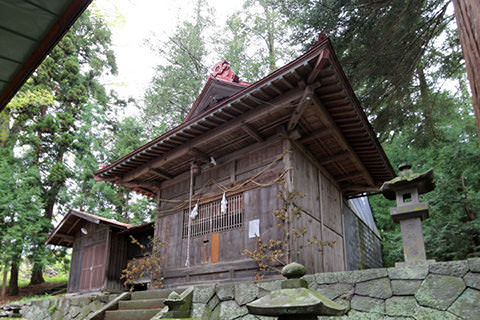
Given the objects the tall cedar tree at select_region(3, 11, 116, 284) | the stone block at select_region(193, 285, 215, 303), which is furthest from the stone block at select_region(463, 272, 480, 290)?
the tall cedar tree at select_region(3, 11, 116, 284)

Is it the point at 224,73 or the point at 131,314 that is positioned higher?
the point at 224,73

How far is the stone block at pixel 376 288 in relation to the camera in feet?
16.1

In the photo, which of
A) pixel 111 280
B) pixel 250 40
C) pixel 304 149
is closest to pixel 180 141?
pixel 304 149

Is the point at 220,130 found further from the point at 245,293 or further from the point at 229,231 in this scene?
the point at 245,293

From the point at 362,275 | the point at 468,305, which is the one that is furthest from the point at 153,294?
the point at 468,305

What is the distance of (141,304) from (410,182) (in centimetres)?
589

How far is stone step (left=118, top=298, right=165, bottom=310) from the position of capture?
23.5 feet

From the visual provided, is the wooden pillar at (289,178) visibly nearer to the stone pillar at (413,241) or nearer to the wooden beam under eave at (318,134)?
the wooden beam under eave at (318,134)

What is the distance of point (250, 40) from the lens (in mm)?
22656

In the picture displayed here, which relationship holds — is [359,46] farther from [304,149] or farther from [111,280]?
[111,280]

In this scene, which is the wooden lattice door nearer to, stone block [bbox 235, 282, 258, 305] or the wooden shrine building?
the wooden shrine building

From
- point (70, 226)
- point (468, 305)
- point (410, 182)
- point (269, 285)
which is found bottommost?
point (468, 305)

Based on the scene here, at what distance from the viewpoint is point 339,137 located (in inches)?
317

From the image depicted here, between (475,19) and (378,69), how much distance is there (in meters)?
6.69
